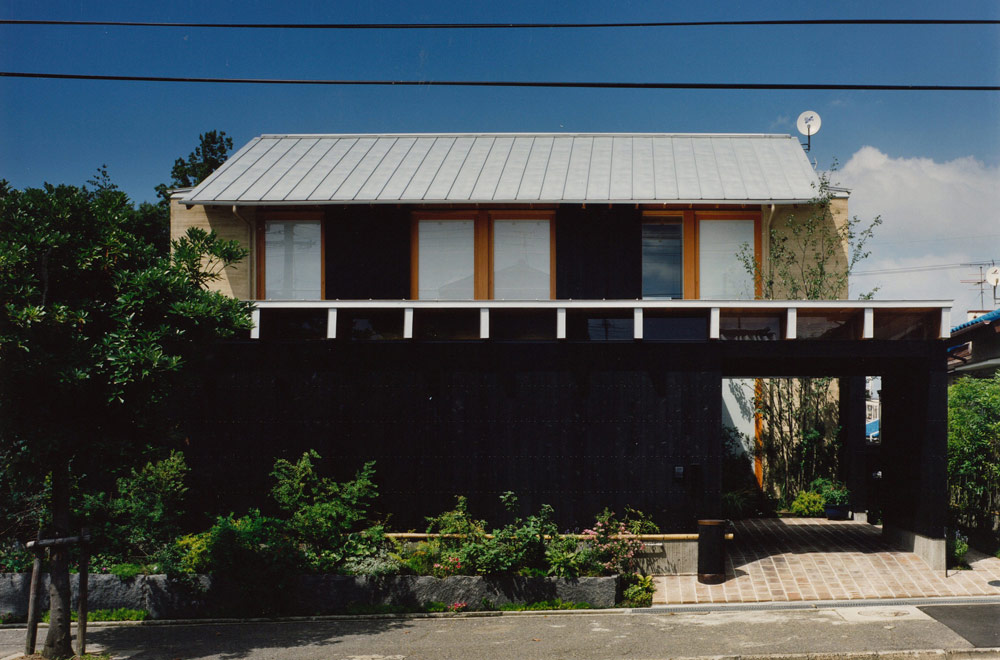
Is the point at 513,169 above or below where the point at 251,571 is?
above

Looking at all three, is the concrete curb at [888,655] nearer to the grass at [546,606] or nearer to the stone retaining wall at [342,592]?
the grass at [546,606]

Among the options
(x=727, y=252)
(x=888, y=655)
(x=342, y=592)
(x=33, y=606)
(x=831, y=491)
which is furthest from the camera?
(x=831, y=491)

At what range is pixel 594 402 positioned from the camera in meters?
14.3

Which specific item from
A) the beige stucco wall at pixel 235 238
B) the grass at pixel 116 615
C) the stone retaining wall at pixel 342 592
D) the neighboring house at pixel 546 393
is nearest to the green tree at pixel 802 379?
the neighboring house at pixel 546 393

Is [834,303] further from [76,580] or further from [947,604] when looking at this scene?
[76,580]

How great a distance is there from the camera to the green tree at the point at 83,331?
399 inches

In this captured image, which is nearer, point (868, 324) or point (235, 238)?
point (868, 324)

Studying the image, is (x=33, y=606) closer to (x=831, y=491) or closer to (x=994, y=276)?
(x=831, y=491)

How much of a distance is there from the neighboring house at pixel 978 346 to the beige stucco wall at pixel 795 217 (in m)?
4.01

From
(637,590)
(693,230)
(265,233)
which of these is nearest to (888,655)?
(637,590)

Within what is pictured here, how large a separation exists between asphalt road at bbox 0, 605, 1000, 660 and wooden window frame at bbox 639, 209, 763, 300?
7517 mm

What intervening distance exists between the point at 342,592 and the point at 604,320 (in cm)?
620

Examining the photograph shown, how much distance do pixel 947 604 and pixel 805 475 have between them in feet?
25.9

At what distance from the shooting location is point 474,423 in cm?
1434
